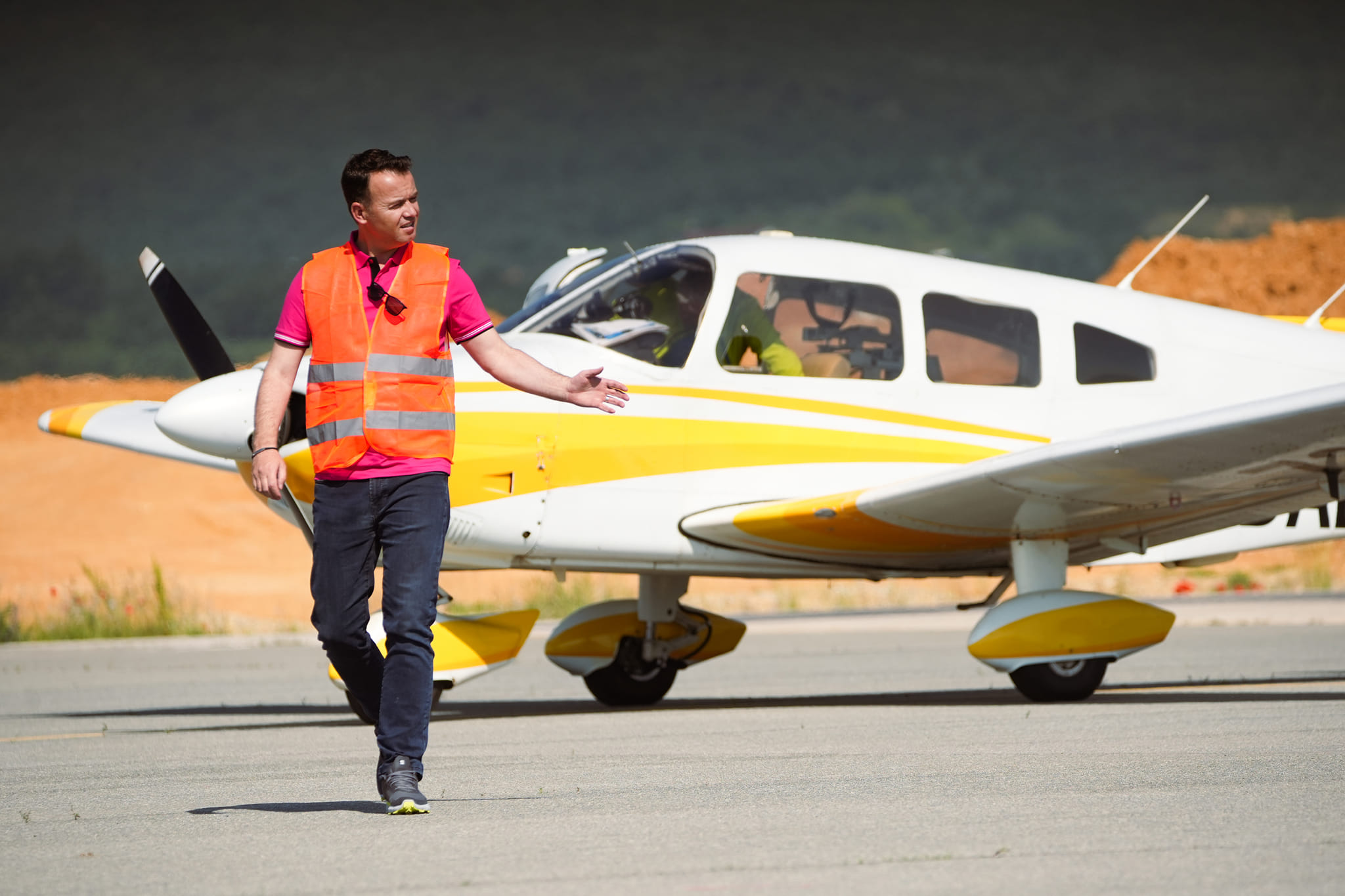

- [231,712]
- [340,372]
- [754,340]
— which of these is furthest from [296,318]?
[231,712]

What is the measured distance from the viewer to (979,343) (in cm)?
913

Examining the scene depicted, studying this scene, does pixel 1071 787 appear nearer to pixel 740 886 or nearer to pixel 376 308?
pixel 740 886

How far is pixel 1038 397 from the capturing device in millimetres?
9188

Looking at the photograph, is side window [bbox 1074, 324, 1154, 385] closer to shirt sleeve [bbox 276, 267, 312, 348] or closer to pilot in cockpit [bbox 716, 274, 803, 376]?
pilot in cockpit [bbox 716, 274, 803, 376]

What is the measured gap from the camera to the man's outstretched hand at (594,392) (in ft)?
16.1

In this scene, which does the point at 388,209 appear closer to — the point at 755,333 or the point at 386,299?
the point at 386,299

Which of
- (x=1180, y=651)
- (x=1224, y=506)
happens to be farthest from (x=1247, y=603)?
(x=1224, y=506)

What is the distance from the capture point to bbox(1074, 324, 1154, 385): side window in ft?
30.4

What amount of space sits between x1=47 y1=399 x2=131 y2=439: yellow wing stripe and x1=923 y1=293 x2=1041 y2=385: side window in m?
5.49

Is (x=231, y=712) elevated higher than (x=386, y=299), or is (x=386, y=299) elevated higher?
(x=386, y=299)

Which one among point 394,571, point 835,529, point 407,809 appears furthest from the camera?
point 835,529

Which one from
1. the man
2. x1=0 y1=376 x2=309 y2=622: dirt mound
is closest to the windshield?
the man

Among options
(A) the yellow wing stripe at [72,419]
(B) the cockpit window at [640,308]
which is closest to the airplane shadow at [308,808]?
(B) the cockpit window at [640,308]

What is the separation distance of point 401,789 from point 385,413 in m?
1.14
